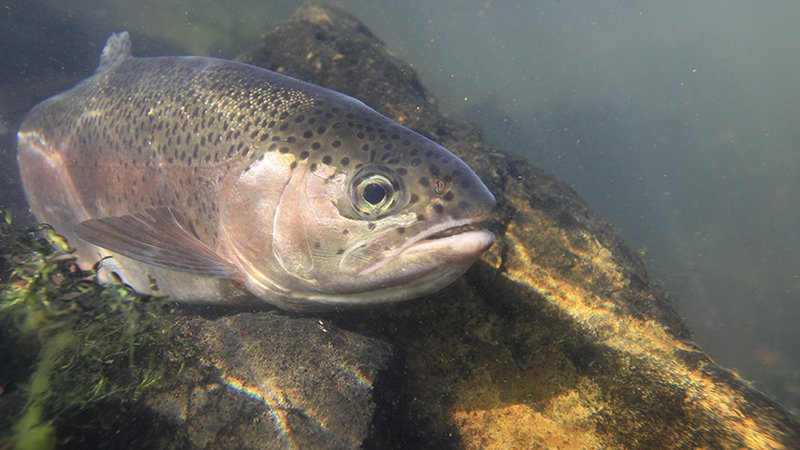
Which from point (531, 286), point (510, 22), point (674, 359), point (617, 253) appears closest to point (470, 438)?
point (531, 286)

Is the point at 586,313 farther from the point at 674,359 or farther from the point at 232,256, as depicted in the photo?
the point at 232,256

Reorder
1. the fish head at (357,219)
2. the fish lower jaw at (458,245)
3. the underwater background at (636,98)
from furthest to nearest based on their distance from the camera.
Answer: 1. the underwater background at (636,98)
2. the fish head at (357,219)
3. the fish lower jaw at (458,245)

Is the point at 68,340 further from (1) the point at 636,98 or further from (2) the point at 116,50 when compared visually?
(1) the point at 636,98

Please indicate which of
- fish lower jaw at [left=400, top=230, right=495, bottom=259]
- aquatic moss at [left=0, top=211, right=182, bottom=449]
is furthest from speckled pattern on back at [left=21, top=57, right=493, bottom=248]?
aquatic moss at [left=0, top=211, right=182, bottom=449]

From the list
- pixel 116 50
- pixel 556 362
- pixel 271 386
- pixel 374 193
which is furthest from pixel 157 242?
pixel 116 50

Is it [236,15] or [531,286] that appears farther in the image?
[236,15]

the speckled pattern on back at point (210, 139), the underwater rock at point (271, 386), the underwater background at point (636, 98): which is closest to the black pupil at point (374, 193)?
the speckled pattern on back at point (210, 139)

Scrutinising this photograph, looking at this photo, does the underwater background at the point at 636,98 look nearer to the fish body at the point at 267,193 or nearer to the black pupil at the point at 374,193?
the fish body at the point at 267,193
